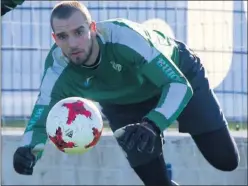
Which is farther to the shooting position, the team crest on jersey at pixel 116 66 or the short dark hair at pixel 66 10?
the team crest on jersey at pixel 116 66

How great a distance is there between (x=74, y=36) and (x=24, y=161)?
0.82m

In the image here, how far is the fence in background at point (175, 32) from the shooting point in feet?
28.7

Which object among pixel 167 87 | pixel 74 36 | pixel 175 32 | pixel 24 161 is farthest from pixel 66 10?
pixel 175 32

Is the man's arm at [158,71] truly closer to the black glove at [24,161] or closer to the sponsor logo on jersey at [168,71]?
the sponsor logo on jersey at [168,71]

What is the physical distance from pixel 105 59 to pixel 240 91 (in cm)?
366

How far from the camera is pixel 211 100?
632cm

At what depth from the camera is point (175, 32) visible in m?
8.93

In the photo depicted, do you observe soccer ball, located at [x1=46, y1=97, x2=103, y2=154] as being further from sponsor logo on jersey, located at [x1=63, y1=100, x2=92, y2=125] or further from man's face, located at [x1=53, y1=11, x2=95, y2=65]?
man's face, located at [x1=53, y1=11, x2=95, y2=65]

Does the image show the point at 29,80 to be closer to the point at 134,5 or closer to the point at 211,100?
the point at 134,5

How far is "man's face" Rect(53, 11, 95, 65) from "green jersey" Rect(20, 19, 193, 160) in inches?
5.1

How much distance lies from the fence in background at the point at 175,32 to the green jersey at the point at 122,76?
2.73m

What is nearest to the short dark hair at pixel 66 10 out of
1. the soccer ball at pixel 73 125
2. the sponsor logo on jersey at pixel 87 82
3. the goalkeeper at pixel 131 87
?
the goalkeeper at pixel 131 87

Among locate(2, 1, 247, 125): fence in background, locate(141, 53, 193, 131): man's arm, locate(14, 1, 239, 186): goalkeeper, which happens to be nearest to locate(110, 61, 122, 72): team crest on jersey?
locate(14, 1, 239, 186): goalkeeper

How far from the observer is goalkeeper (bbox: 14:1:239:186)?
5.30m
